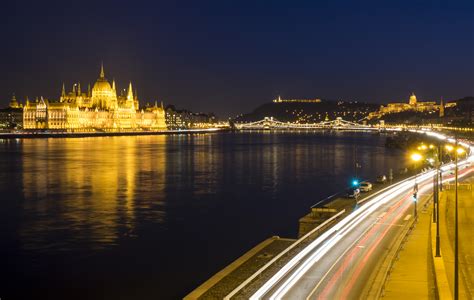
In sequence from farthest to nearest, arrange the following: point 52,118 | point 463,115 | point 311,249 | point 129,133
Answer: point 463,115 < point 129,133 < point 52,118 < point 311,249

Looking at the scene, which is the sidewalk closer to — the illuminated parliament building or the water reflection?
the water reflection

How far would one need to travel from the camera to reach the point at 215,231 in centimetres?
2334

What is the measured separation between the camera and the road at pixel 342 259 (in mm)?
11438

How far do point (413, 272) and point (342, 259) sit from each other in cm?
161

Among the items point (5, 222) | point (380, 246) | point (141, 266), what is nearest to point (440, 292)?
point (380, 246)

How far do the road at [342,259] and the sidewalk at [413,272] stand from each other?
462 mm

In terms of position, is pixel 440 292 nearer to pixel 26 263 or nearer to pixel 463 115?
pixel 26 263

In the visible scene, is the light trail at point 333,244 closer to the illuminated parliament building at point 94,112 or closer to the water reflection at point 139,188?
the water reflection at point 139,188

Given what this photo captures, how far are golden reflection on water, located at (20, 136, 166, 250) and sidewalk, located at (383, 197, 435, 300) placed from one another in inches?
409

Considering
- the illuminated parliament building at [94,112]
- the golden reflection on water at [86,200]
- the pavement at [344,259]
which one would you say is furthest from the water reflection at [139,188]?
the illuminated parliament building at [94,112]

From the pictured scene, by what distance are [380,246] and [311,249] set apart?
1792 millimetres

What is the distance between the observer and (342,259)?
13672mm

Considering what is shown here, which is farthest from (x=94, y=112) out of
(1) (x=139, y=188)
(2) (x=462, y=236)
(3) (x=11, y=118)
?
(2) (x=462, y=236)

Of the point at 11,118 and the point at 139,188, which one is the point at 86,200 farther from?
the point at 11,118
